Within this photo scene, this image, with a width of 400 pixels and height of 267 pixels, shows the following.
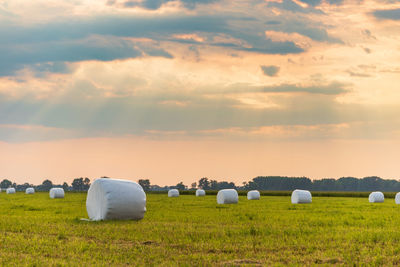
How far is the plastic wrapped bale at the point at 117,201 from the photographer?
20000 millimetres

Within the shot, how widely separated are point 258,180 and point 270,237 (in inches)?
7206

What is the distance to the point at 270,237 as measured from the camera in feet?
47.4

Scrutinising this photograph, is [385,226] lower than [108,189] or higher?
lower

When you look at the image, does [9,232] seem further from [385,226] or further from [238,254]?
[385,226]

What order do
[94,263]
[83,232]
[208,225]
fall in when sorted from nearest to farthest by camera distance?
1. [94,263]
2. [83,232]
3. [208,225]

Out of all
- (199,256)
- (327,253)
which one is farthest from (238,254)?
(327,253)

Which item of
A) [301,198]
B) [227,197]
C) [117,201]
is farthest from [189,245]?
[301,198]

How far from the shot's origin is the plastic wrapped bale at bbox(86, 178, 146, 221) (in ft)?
65.6

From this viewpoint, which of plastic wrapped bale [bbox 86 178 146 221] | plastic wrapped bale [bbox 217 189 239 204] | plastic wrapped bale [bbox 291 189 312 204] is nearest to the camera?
plastic wrapped bale [bbox 86 178 146 221]

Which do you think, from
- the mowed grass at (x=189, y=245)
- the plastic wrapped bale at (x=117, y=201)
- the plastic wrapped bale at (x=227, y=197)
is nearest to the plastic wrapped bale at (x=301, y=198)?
the plastic wrapped bale at (x=227, y=197)

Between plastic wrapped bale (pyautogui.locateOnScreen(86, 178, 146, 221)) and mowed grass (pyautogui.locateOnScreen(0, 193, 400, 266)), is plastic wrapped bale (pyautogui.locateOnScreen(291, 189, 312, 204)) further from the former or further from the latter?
mowed grass (pyautogui.locateOnScreen(0, 193, 400, 266))

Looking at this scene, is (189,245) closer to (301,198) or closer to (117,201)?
(117,201)

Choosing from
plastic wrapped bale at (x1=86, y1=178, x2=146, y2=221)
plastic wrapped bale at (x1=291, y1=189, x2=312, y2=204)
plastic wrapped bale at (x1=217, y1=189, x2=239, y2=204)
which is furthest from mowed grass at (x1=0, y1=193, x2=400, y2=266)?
plastic wrapped bale at (x1=291, y1=189, x2=312, y2=204)

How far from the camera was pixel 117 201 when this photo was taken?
20.0 metres
